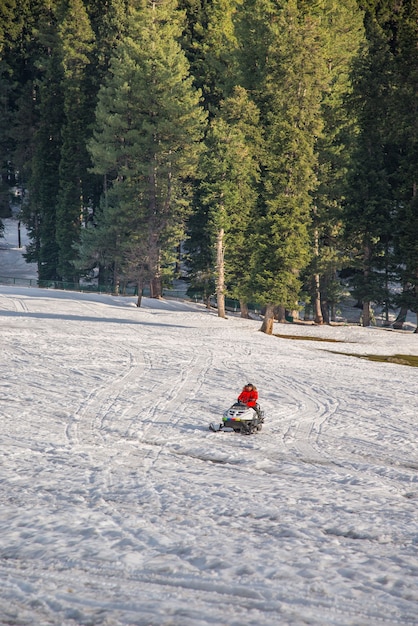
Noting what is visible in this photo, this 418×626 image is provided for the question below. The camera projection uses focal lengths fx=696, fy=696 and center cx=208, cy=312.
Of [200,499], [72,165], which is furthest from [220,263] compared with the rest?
[200,499]

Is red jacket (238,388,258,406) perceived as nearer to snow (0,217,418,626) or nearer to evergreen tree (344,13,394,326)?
snow (0,217,418,626)

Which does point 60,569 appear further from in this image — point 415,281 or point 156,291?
point 156,291

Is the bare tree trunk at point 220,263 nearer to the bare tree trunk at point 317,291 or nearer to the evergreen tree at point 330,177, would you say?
the evergreen tree at point 330,177

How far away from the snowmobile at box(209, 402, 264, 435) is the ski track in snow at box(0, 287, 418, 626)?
255 millimetres

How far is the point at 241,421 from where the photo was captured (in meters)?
15.8

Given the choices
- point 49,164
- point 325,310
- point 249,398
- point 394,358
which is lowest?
point 394,358

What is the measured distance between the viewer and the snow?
754 cm

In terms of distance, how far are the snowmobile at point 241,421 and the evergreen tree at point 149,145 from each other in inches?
1417

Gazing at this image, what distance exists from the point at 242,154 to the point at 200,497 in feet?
124

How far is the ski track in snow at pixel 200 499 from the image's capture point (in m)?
7.53

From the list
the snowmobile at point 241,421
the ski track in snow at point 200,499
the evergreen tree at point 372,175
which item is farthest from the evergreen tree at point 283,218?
the snowmobile at point 241,421

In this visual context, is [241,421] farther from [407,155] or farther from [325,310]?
[325,310]

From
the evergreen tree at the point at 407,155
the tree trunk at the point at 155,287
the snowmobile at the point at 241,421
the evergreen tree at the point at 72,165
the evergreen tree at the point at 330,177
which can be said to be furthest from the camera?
the evergreen tree at the point at 72,165

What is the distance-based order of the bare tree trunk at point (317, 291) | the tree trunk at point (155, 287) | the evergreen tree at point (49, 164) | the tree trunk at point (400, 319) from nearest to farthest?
the tree trunk at point (400, 319) → the bare tree trunk at point (317, 291) → the tree trunk at point (155, 287) → the evergreen tree at point (49, 164)
